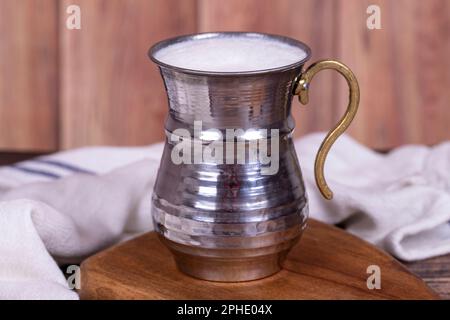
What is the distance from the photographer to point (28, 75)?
1196 mm

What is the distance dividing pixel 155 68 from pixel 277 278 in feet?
1.73

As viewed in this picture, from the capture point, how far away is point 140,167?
92cm

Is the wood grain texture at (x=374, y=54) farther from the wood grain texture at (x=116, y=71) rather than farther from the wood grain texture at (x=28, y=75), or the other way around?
the wood grain texture at (x=28, y=75)

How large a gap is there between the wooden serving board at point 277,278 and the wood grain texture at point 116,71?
1.42 feet

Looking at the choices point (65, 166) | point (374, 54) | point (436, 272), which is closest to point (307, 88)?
point (436, 272)

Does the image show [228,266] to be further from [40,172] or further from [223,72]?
[40,172]

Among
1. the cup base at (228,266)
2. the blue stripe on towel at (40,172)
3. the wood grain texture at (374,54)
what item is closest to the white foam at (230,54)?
the cup base at (228,266)

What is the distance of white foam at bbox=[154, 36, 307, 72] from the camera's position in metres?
0.70

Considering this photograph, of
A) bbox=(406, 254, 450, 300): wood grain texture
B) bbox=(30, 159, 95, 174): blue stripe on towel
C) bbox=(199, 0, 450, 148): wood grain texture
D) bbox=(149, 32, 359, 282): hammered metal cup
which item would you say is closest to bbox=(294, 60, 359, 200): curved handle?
bbox=(149, 32, 359, 282): hammered metal cup

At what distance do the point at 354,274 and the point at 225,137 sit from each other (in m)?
0.15

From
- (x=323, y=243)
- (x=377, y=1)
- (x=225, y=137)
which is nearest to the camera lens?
(x=225, y=137)

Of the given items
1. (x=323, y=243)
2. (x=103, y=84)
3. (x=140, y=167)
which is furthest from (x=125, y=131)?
(x=323, y=243)

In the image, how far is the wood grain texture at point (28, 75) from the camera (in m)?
1.18
